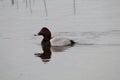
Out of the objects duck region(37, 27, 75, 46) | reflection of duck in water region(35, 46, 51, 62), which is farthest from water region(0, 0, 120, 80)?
duck region(37, 27, 75, 46)

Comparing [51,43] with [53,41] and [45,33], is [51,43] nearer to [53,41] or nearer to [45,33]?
[53,41]

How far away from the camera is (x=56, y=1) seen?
73.6 feet

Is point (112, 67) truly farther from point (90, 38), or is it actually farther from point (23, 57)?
point (90, 38)

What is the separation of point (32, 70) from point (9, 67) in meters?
0.62

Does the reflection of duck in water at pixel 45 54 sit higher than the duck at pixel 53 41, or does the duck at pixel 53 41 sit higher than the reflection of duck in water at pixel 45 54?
the duck at pixel 53 41

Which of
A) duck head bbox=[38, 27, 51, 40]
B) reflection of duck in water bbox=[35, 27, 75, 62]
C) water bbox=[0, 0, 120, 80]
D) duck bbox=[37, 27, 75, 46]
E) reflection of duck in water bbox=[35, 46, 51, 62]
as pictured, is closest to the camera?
water bbox=[0, 0, 120, 80]

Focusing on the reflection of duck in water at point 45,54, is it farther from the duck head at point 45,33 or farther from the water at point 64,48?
the duck head at point 45,33

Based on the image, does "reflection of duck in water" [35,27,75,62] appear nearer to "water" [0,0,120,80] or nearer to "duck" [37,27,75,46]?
"duck" [37,27,75,46]

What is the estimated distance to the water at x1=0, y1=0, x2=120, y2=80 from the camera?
29.3 feet

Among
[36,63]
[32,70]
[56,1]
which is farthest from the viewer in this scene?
[56,1]

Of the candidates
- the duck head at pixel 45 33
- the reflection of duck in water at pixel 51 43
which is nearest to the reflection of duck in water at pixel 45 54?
the reflection of duck in water at pixel 51 43

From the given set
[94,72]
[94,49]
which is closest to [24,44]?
[94,49]

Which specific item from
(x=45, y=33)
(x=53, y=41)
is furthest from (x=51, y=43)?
(x=45, y=33)

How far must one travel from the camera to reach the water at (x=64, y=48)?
29.3 ft
